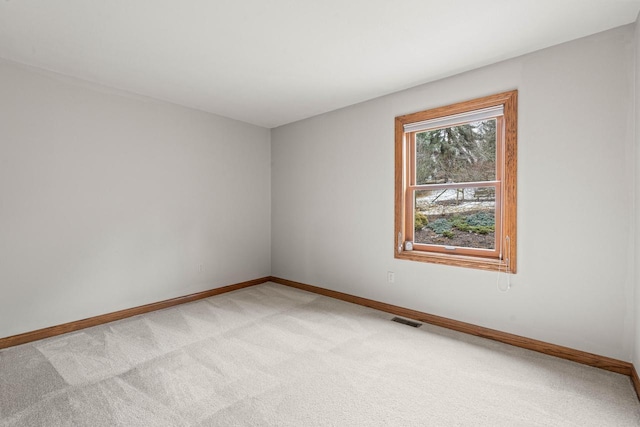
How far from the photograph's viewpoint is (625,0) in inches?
75.1

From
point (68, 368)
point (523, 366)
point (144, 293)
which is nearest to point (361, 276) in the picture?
point (523, 366)

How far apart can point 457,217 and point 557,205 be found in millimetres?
856

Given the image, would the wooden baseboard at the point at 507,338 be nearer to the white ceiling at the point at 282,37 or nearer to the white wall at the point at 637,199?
the white wall at the point at 637,199

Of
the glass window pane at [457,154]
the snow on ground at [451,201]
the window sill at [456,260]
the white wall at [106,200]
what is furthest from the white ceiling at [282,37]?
the window sill at [456,260]

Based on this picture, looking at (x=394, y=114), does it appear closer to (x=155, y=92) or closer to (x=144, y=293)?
(x=155, y=92)

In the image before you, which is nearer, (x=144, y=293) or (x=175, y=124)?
(x=144, y=293)

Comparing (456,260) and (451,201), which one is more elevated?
(451,201)

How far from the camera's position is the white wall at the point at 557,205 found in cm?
221

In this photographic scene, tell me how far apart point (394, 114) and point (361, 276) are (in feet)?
6.23

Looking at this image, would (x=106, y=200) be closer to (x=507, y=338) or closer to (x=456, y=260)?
(x=456, y=260)

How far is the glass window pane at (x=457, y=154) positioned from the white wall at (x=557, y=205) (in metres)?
0.30

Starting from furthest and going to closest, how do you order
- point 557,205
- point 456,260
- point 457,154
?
point 457,154, point 456,260, point 557,205

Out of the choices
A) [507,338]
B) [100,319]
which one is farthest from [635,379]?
[100,319]

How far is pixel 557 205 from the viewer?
8.00 ft
